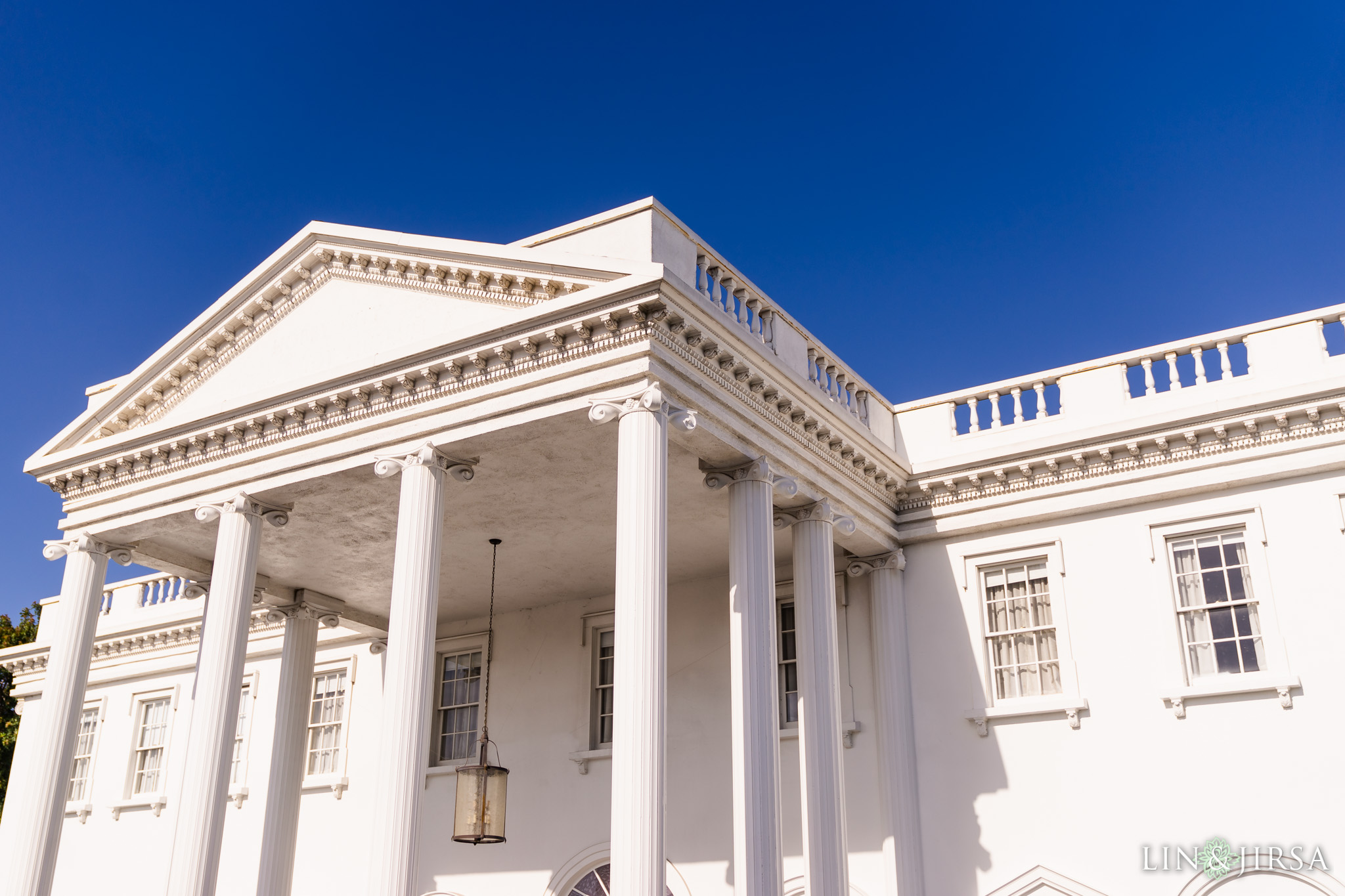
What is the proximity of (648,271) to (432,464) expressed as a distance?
11.5 ft

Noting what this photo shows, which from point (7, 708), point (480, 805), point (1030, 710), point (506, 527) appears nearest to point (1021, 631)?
point (1030, 710)

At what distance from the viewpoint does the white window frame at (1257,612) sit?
46.4ft

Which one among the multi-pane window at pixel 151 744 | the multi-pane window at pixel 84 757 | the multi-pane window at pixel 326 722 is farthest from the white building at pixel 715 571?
the multi-pane window at pixel 84 757

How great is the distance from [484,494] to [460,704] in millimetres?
5980

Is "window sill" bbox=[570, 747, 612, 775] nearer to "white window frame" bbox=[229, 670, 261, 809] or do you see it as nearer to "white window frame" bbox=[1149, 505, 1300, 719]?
"white window frame" bbox=[229, 670, 261, 809]

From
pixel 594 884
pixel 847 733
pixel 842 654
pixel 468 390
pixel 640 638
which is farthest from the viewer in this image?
pixel 594 884

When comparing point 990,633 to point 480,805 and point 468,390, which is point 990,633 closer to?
point 480,805

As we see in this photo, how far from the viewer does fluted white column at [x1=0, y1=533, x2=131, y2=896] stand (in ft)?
47.9

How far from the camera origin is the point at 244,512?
1500 centimetres

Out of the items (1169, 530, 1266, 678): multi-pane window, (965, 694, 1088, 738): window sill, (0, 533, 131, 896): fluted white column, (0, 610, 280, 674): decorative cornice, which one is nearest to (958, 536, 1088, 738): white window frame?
(965, 694, 1088, 738): window sill

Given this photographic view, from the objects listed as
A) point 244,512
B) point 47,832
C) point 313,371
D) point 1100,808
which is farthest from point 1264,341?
point 47,832

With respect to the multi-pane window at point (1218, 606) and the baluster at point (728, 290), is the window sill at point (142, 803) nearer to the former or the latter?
the baluster at point (728, 290)

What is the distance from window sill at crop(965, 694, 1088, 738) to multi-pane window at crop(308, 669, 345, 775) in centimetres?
1093

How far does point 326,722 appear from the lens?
20781 millimetres
